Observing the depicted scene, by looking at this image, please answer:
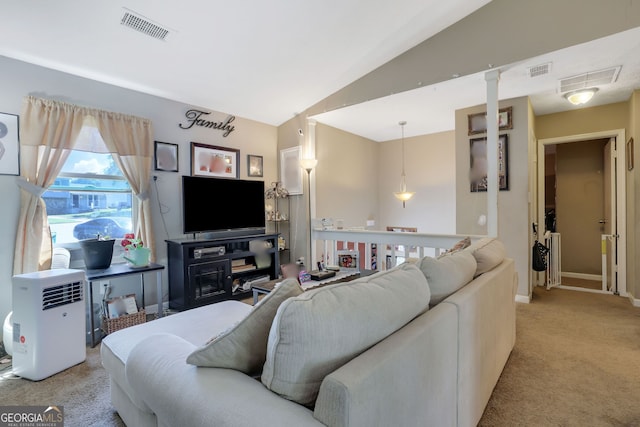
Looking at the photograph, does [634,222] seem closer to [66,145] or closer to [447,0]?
[447,0]

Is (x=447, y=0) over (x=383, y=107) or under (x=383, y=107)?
over

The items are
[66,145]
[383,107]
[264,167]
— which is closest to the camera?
[66,145]

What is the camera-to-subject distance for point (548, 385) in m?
1.97

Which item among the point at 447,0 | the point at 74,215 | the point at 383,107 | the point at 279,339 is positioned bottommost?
the point at 279,339

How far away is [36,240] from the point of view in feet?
8.71

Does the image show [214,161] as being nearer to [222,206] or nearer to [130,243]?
[222,206]

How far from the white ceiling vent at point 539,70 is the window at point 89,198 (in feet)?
14.5

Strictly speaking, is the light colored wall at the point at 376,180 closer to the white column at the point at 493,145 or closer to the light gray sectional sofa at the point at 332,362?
the white column at the point at 493,145

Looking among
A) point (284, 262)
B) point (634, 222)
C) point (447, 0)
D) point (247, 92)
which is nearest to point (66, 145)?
point (247, 92)

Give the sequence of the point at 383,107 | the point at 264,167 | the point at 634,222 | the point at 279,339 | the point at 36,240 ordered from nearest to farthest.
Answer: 1. the point at 279,339
2. the point at 36,240
3. the point at 634,222
4. the point at 383,107
5. the point at 264,167

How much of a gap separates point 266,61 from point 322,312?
10.5 ft

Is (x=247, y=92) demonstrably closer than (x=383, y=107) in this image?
Yes

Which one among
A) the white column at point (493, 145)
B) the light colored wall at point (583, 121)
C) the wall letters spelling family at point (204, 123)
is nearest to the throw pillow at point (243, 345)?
the white column at point (493, 145)

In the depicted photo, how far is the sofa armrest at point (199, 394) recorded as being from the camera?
724 mm
